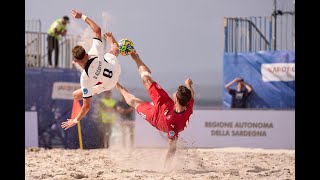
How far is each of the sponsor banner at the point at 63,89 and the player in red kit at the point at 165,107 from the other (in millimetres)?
6307

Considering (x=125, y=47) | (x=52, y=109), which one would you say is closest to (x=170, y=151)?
(x=125, y=47)

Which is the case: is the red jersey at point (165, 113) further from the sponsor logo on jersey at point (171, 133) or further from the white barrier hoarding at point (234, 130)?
the white barrier hoarding at point (234, 130)

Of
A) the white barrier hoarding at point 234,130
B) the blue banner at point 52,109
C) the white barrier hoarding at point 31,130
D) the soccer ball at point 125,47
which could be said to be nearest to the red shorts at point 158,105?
the soccer ball at point 125,47

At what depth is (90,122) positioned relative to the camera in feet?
49.4

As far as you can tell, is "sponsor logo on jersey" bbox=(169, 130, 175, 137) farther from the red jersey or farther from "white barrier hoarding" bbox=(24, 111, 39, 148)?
"white barrier hoarding" bbox=(24, 111, 39, 148)

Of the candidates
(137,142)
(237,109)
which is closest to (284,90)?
(237,109)

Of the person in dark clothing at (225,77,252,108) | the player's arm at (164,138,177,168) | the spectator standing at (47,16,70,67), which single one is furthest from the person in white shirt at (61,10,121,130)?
the person in dark clothing at (225,77,252,108)

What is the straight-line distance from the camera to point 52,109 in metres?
15.2

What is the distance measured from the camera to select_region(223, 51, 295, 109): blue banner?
15.8 m

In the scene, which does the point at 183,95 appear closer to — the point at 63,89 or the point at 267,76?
the point at 63,89

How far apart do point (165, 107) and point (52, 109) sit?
270 inches

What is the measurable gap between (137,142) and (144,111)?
537 cm

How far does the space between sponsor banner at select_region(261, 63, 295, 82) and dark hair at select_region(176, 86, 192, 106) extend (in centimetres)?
776
